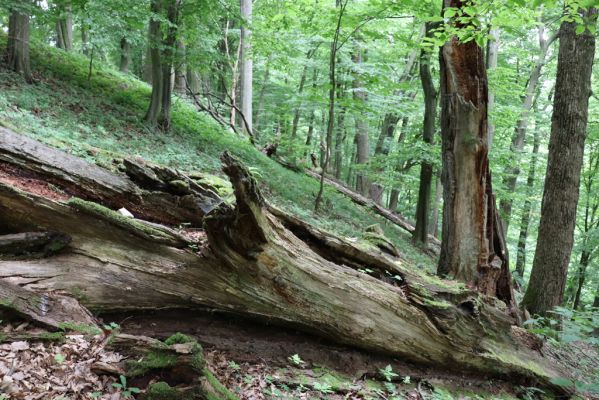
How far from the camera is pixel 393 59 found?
12.7 m

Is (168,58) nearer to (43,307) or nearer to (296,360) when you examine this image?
(43,307)

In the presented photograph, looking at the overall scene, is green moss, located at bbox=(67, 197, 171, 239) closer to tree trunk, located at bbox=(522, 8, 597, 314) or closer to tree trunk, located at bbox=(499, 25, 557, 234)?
tree trunk, located at bbox=(522, 8, 597, 314)

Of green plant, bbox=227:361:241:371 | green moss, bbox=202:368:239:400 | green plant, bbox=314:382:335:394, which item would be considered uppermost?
green moss, bbox=202:368:239:400

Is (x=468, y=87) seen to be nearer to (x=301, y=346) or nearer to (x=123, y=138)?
(x=301, y=346)

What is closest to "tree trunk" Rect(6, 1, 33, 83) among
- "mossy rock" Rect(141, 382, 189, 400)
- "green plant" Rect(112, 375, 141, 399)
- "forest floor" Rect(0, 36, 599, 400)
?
"forest floor" Rect(0, 36, 599, 400)

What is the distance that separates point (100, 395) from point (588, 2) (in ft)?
17.1

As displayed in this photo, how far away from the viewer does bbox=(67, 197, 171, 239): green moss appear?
383 centimetres

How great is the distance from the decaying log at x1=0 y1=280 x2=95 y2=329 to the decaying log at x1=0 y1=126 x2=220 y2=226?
141 cm

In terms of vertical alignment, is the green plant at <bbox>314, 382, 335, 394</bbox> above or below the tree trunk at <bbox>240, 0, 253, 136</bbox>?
below

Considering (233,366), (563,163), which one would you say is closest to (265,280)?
(233,366)

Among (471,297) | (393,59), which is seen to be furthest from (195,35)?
(471,297)

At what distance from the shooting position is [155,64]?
9.98 metres

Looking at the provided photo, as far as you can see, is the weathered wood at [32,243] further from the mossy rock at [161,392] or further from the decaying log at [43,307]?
the mossy rock at [161,392]

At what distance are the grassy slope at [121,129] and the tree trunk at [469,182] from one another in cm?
Result: 157
